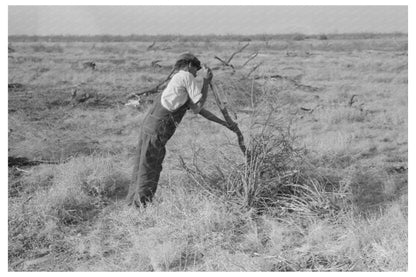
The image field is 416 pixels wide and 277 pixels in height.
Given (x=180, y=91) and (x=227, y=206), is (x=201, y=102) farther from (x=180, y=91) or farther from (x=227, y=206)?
(x=227, y=206)

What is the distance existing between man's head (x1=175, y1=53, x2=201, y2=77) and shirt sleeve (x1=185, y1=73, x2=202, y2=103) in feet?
0.48

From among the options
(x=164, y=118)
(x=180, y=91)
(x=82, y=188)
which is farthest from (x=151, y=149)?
(x=82, y=188)

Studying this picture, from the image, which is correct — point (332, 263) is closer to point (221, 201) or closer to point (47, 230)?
point (221, 201)

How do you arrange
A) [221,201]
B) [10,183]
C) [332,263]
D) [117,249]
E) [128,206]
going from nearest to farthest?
[332,263] → [117,249] → [221,201] → [128,206] → [10,183]

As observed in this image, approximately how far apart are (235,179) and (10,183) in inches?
109

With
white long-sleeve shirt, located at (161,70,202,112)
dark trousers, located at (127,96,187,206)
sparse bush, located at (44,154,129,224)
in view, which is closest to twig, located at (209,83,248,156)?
white long-sleeve shirt, located at (161,70,202,112)

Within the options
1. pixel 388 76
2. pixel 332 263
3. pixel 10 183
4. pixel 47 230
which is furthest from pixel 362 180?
pixel 388 76

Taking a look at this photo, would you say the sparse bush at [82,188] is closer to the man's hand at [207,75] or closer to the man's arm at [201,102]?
the man's arm at [201,102]

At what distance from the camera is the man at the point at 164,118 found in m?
4.11

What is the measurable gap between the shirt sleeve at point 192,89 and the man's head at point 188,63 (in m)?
0.15

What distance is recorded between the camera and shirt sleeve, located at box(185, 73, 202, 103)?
13.3 feet

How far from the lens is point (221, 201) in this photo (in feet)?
13.7

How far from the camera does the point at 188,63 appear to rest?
4219 mm

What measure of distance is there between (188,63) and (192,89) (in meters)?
0.30
